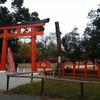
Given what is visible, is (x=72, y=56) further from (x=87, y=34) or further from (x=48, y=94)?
(x=48, y=94)

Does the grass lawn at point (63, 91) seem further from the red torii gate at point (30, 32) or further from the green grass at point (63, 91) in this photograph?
the red torii gate at point (30, 32)

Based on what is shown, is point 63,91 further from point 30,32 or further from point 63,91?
point 30,32

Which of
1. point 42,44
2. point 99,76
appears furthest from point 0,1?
point 42,44

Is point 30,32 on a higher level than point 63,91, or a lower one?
higher

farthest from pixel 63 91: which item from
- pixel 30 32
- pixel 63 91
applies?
pixel 30 32

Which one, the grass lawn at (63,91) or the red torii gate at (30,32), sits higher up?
the red torii gate at (30,32)

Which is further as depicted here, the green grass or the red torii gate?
the red torii gate

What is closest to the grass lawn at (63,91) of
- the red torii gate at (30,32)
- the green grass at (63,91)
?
the green grass at (63,91)

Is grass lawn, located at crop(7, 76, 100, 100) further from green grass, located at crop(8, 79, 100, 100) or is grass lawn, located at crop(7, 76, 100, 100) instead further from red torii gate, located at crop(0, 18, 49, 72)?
red torii gate, located at crop(0, 18, 49, 72)

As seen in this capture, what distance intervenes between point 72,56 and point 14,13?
9185 mm

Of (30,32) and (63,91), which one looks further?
(30,32)

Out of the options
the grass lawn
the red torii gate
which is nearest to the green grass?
the grass lawn

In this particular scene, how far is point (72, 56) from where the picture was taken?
4669cm

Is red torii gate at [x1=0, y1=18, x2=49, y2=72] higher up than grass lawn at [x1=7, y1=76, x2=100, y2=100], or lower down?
higher up
